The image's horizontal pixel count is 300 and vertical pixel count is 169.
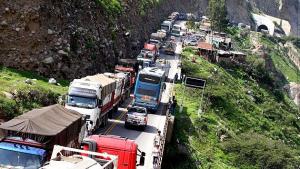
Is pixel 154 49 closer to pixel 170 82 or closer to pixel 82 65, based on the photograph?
pixel 170 82

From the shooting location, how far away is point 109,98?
39031 mm

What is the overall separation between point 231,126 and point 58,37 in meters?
21.6

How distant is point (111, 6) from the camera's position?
210 feet

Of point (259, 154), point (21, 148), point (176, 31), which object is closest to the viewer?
point (21, 148)

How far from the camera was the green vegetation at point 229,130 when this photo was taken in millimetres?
41656

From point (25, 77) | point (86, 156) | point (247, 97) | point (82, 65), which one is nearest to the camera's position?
point (86, 156)

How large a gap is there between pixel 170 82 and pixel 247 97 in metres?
12.4

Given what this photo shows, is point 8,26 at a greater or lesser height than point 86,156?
greater

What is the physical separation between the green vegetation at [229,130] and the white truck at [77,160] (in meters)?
18.2

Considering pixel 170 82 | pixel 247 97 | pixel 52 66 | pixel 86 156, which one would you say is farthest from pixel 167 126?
pixel 247 97

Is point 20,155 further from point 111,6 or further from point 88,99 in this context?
point 111,6

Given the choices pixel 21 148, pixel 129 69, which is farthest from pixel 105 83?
pixel 21 148

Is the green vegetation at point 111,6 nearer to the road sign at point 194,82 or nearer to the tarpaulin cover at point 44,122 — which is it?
the road sign at point 194,82

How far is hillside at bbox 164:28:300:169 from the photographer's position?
42.2m
